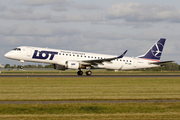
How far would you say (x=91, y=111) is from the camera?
531 inches

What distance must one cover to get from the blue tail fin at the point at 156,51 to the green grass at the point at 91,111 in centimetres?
4147

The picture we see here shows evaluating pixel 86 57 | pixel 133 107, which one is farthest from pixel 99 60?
pixel 133 107

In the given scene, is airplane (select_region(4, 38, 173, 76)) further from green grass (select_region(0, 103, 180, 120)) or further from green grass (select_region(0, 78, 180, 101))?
green grass (select_region(0, 103, 180, 120))

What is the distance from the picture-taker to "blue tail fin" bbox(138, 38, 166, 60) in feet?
183

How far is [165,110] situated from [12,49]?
37.2m

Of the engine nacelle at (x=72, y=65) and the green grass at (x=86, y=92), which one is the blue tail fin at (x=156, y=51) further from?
the green grass at (x=86, y=92)

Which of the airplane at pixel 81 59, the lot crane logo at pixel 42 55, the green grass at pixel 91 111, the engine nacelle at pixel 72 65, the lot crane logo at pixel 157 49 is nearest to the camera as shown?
the green grass at pixel 91 111

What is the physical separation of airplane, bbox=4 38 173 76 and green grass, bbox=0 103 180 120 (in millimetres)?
31551

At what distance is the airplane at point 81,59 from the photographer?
45.6 meters

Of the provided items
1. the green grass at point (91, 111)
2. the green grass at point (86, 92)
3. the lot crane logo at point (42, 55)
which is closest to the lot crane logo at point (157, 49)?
the lot crane logo at point (42, 55)

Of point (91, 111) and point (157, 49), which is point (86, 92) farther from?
point (157, 49)

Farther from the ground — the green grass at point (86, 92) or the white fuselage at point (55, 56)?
the white fuselage at point (55, 56)

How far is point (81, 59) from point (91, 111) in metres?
→ 35.8

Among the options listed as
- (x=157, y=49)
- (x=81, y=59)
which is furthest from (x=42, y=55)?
(x=157, y=49)
